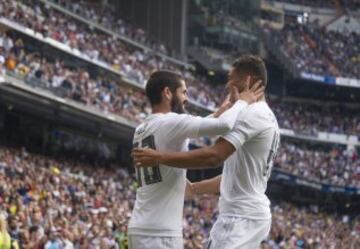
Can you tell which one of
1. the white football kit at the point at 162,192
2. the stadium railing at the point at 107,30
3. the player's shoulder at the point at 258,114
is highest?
the stadium railing at the point at 107,30

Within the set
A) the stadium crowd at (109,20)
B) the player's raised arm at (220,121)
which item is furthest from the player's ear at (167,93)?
the stadium crowd at (109,20)

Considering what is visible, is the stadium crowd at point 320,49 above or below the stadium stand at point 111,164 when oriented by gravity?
above

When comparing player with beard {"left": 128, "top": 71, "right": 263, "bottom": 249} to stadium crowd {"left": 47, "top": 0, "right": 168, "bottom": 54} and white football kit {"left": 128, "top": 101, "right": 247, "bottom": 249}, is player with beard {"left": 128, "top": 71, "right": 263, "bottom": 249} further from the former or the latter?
stadium crowd {"left": 47, "top": 0, "right": 168, "bottom": 54}

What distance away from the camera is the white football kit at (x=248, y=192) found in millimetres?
5875

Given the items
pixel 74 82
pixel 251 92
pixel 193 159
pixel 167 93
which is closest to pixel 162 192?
pixel 193 159

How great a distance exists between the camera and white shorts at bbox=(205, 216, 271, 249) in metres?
5.86

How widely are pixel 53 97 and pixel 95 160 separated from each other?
5.88 metres

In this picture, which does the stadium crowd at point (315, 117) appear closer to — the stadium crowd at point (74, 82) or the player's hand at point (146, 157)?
the stadium crowd at point (74, 82)

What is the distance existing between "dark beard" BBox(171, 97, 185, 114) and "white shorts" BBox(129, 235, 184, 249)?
876 mm

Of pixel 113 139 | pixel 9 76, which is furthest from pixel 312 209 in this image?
pixel 9 76

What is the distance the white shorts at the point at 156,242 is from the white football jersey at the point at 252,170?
0.37m

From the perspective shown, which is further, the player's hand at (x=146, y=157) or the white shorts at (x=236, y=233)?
the white shorts at (x=236, y=233)

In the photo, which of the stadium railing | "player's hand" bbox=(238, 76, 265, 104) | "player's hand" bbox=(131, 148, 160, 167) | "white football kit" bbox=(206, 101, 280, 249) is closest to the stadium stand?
the stadium railing

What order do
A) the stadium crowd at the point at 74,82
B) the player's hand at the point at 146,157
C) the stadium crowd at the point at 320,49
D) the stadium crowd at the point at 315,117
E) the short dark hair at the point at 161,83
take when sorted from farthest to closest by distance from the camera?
the stadium crowd at the point at 320,49 → the stadium crowd at the point at 315,117 → the stadium crowd at the point at 74,82 → the short dark hair at the point at 161,83 → the player's hand at the point at 146,157
